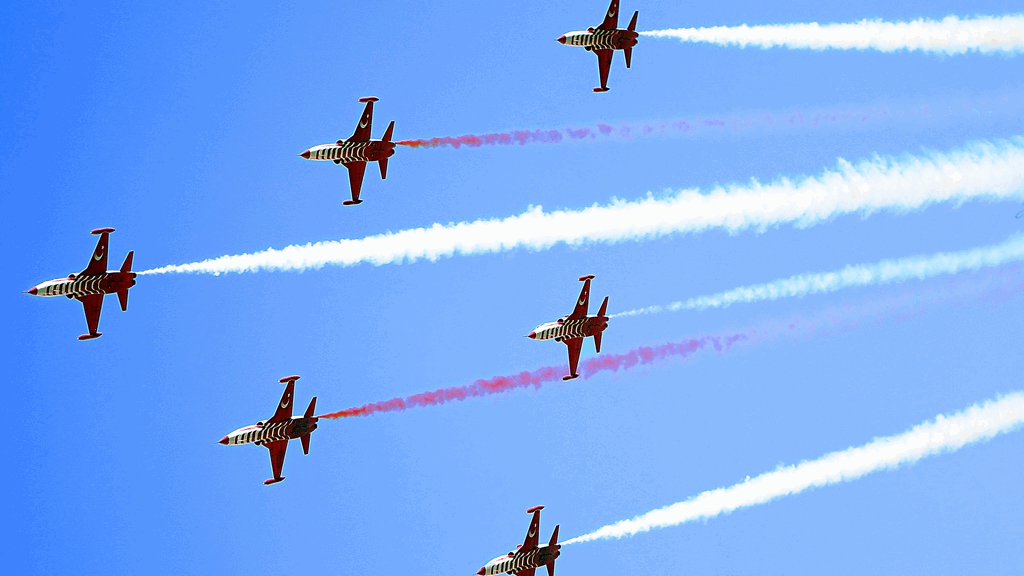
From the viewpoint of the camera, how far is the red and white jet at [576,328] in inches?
3452

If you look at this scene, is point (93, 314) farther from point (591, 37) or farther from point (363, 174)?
point (591, 37)

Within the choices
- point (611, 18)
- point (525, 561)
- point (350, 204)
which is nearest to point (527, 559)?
point (525, 561)

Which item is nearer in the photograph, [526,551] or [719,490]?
[719,490]

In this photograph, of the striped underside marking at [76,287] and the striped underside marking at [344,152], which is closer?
the striped underside marking at [76,287]

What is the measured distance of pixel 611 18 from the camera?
88812 millimetres

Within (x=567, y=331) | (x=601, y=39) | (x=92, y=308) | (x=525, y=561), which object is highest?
(x=601, y=39)

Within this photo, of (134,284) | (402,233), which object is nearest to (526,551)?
(402,233)

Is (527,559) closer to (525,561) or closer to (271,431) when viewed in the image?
(525,561)

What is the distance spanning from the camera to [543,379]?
88.2m

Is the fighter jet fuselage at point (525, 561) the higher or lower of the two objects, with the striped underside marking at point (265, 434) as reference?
lower

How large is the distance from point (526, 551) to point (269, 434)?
11.6 metres

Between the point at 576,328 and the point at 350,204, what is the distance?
1076 centimetres

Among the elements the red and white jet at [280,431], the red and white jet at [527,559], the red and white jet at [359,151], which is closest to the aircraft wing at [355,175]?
the red and white jet at [359,151]

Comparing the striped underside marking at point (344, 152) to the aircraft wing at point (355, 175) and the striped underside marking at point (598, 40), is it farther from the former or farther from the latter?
the striped underside marking at point (598, 40)
